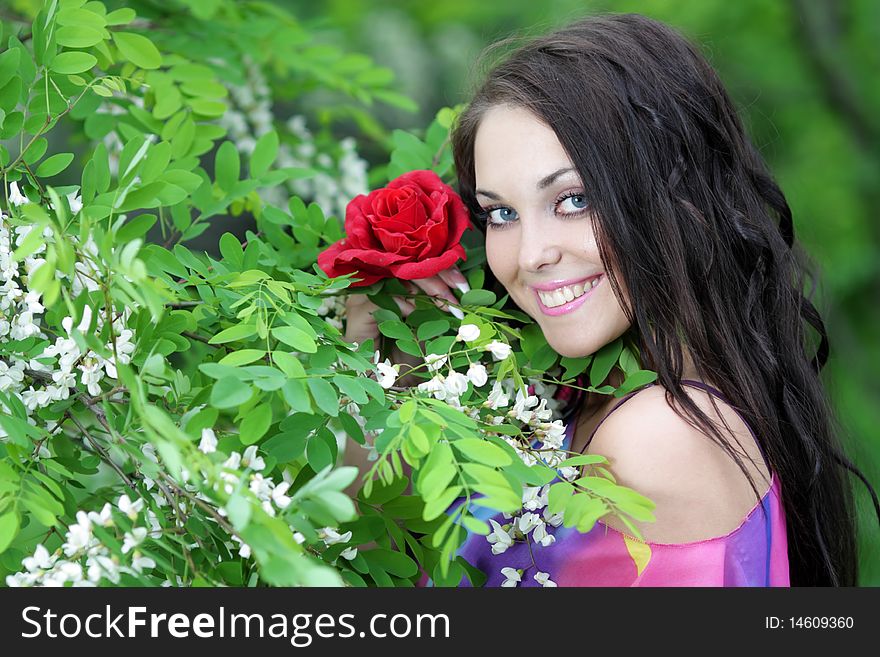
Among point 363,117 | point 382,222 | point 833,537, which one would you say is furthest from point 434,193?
point 833,537

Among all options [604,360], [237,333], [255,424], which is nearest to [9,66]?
[237,333]

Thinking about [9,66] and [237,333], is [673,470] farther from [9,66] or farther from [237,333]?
[9,66]

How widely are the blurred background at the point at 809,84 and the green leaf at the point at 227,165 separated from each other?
1.73 metres

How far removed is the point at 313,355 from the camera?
1.01 m

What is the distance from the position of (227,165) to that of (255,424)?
1.94 feet

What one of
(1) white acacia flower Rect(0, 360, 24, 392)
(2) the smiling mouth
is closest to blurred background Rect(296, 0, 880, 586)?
(2) the smiling mouth

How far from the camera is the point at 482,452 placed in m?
0.88

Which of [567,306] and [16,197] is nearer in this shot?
[16,197]

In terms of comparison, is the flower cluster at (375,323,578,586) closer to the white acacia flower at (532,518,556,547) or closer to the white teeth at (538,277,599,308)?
the white acacia flower at (532,518,556,547)

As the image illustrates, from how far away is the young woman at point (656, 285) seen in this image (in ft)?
3.84

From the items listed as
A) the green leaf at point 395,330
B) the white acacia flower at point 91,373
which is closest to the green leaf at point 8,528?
the white acacia flower at point 91,373

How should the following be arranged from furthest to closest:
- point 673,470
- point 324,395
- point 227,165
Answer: point 227,165, point 673,470, point 324,395
